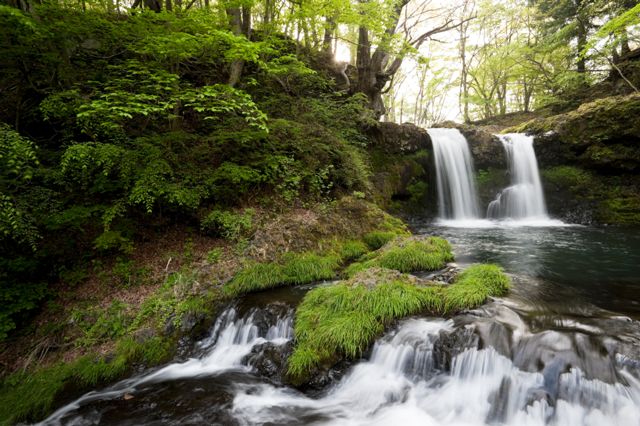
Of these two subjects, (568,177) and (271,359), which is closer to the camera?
(271,359)

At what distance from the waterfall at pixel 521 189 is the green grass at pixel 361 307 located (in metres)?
9.93

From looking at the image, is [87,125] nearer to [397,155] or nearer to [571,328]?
[571,328]

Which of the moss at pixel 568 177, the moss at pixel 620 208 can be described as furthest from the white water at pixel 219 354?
the moss at pixel 568 177

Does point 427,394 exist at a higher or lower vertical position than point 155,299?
lower

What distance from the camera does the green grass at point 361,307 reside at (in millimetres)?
3887

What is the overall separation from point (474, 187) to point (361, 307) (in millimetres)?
12051

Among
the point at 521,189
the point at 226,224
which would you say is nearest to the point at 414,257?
the point at 226,224

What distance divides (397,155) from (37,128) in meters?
11.7

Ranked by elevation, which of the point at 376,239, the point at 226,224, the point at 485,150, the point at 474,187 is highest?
the point at 485,150

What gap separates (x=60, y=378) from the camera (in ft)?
13.2

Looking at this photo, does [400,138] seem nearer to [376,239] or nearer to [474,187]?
[474,187]

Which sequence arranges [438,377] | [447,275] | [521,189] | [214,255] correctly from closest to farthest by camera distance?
[438,377] < [447,275] < [214,255] < [521,189]

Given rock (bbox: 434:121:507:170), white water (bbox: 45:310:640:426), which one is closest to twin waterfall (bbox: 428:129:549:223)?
rock (bbox: 434:121:507:170)

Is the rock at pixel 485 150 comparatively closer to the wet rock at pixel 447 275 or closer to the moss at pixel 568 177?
the moss at pixel 568 177
